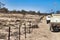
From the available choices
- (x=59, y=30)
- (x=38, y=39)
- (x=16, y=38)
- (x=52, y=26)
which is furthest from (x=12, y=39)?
(x=59, y=30)

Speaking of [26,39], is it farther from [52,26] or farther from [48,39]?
[52,26]

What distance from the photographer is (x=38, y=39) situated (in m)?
20.1

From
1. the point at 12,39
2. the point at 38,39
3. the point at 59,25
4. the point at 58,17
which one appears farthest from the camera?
the point at 58,17

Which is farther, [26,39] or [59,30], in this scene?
[59,30]

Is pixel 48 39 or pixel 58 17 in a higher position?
pixel 58 17

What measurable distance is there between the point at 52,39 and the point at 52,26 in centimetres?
801

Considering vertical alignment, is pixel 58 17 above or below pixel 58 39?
above

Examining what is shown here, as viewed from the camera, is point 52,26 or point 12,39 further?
point 52,26

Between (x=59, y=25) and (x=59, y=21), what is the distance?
2.78 ft

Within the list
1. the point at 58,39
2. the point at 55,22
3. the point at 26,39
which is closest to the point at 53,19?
the point at 55,22

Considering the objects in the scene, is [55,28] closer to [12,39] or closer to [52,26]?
[52,26]

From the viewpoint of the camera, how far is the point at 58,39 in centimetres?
2108

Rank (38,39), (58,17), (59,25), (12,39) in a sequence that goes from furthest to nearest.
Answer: (58,17), (59,25), (38,39), (12,39)

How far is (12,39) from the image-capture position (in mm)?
18391
